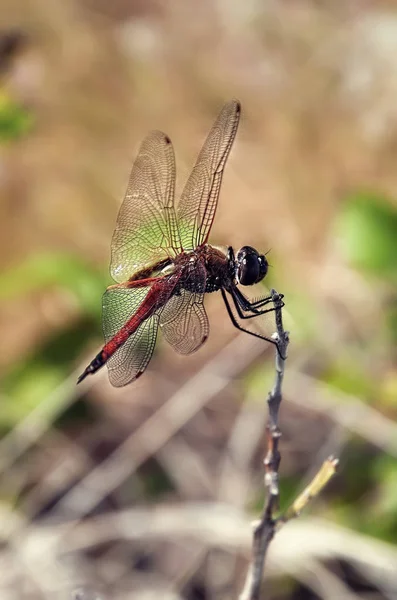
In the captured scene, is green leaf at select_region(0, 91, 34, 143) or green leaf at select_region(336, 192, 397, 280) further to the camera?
green leaf at select_region(336, 192, 397, 280)

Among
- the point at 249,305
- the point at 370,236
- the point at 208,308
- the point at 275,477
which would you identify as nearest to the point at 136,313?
the point at 249,305

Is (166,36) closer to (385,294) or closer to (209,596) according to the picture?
(385,294)

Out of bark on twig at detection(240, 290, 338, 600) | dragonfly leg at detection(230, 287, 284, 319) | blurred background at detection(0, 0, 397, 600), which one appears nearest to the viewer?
bark on twig at detection(240, 290, 338, 600)

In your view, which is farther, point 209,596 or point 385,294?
point 385,294

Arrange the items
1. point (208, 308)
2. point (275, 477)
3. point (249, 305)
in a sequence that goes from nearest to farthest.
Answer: point (275, 477) < point (249, 305) < point (208, 308)

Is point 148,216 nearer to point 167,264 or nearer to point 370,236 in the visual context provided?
point 167,264

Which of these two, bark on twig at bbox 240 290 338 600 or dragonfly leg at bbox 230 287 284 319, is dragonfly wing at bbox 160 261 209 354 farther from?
bark on twig at bbox 240 290 338 600

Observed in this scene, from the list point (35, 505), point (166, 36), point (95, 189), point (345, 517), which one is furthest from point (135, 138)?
point (345, 517)

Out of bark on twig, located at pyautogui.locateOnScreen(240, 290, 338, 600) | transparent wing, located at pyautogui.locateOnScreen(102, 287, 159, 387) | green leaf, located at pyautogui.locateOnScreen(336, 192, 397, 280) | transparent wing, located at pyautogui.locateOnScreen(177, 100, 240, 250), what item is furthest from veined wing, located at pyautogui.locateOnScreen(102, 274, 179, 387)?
green leaf, located at pyautogui.locateOnScreen(336, 192, 397, 280)
